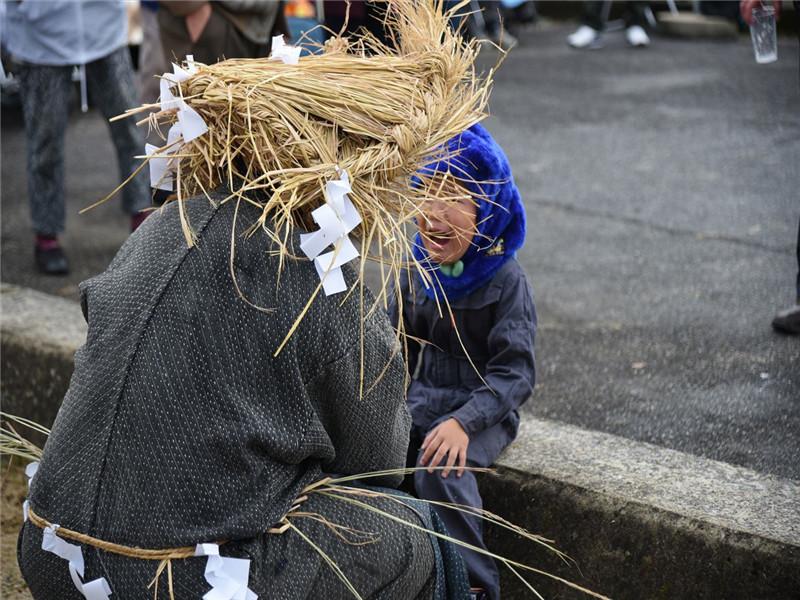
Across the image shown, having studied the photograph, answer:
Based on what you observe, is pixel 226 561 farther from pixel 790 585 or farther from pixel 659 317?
pixel 659 317

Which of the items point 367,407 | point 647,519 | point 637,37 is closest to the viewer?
point 367,407

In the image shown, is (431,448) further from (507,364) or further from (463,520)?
(507,364)

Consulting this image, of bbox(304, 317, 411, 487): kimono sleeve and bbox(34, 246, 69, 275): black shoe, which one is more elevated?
bbox(304, 317, 411, 487): kimono sleeve

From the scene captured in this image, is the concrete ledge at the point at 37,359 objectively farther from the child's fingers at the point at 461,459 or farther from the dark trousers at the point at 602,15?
the dark trousers at the point at 602,15

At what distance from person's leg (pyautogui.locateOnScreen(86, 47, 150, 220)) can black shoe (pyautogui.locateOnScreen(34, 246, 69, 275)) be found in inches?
16.0

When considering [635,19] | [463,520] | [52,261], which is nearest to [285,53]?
[463,520]

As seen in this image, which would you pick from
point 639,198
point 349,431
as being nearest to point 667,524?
point 349,431

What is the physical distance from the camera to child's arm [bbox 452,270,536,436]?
2479 millimetres

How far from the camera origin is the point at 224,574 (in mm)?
1812

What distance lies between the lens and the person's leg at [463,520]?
2.43m

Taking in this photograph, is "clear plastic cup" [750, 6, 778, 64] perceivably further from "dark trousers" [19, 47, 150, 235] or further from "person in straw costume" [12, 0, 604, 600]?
"dark trousers" [19, 47, 150, 235]

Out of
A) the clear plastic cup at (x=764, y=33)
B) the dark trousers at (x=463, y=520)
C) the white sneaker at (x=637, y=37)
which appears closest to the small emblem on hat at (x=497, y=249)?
the dark trousers at (x=463, y=520)

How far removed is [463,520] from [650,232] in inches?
125

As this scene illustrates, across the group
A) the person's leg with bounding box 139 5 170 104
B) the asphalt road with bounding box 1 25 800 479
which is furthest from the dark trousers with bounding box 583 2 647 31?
the person's leg with bounding box 139 5 170 104
